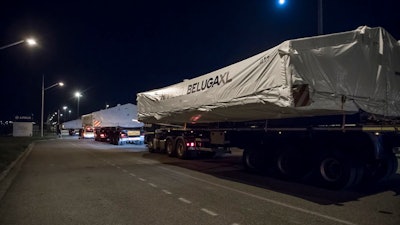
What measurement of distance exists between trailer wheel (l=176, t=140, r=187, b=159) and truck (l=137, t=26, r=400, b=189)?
553 centimetres

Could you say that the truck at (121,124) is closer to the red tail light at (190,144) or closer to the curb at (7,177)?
the red tail light at (190,144)

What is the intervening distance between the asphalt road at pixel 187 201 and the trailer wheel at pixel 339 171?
0.32 metres

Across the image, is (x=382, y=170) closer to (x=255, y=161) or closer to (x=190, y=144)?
(x=255, y=161)

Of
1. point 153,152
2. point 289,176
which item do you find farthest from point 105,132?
point 289,176

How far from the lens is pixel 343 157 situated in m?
9.47

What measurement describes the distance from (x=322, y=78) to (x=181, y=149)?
402 inches

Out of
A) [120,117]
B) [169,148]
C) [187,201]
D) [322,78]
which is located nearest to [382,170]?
[322,78]

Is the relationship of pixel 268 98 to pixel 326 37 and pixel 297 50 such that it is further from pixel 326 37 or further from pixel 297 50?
pixel 326 37

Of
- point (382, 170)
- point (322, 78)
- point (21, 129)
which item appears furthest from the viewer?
point (21, 129)

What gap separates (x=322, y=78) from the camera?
9.30m

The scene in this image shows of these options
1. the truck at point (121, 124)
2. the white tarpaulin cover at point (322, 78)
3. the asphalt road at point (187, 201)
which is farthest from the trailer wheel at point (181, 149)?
the truck at point (121, 124)

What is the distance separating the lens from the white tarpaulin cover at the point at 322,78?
902 cm

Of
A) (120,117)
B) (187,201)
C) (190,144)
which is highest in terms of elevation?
(120,117)

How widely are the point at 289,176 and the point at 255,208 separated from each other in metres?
4.16
